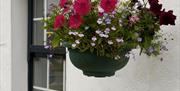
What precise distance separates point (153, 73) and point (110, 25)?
354 millimetres

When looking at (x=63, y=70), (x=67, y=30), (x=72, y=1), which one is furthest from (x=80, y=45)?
(x=63, y=70)

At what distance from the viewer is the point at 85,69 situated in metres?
1.41

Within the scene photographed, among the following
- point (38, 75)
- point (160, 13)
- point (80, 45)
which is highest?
point (160, 13)

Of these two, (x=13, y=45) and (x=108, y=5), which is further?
(x=13, y=45)

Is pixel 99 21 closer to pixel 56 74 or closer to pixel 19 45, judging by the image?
pixel 56 74

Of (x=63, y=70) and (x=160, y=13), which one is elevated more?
(x=160, y=13)

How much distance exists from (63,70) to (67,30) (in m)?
1.28

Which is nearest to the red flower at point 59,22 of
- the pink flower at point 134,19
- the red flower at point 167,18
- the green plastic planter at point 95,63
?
the green plastic planter at point 95,63

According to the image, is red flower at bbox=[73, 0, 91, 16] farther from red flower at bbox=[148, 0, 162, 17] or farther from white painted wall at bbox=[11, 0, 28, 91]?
white painted wall at bbox=[11, 0, 28, 91]

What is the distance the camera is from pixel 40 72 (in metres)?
2.93

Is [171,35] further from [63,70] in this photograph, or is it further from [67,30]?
[63,70]

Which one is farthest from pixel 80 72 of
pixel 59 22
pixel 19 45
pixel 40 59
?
pixel 19 45

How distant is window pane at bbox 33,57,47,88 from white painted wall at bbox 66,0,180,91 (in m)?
1.09

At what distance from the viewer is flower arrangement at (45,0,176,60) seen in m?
1.31
